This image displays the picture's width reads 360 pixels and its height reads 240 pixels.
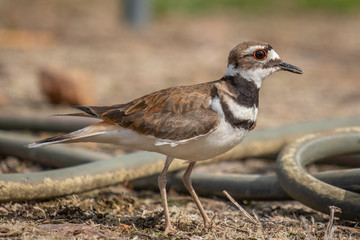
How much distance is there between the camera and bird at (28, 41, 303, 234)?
4.06 metres

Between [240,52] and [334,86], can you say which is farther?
[334,86]

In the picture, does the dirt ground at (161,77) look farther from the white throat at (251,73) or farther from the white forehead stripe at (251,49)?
the white forehead stripe at (251,49)

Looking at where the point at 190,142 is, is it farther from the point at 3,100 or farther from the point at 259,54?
the point at 3,100

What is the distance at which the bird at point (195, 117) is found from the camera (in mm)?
4062

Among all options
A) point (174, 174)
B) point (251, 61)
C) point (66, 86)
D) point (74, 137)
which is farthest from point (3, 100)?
point (251, 61)

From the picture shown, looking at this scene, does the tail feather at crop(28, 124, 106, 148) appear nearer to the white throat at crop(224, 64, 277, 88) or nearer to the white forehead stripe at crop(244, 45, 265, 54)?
the white throat at crop(224, 64, 277, 88)

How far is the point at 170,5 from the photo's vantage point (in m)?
16.6

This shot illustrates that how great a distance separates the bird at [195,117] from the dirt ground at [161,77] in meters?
0.53

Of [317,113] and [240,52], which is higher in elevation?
[240,52]

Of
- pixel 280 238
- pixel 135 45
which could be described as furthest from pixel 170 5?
pixel 280 238

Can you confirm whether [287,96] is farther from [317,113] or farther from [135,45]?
[135,45]

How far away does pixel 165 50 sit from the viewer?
11961 millimetres

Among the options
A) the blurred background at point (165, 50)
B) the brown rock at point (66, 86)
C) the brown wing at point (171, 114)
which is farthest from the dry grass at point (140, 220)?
the brown rock at point (66, 86)

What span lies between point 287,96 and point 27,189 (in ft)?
18.6
